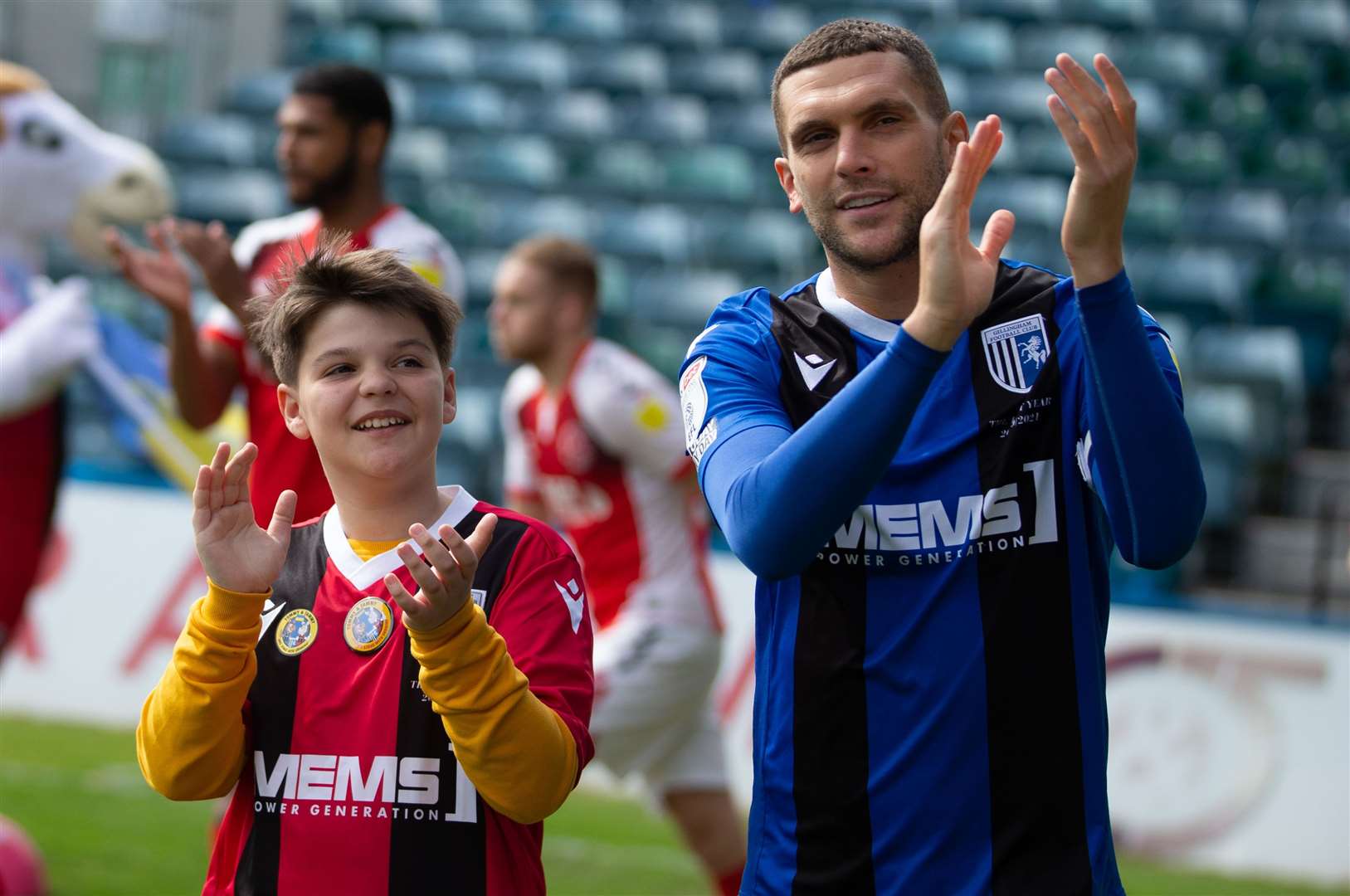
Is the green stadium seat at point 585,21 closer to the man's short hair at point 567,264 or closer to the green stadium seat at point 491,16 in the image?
the green stadium seat at point 491,16

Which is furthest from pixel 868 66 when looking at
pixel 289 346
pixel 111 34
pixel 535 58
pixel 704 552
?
pixel 111 34

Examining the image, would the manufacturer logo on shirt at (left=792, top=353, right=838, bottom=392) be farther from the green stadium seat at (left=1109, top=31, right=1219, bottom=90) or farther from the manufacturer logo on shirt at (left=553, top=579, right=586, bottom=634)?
the green stadium seat at (left=1109, top=31, right=1219, bottom=90)

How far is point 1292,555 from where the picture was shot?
8359 mm

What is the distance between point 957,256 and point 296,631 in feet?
3.36

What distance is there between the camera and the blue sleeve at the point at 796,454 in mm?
1814

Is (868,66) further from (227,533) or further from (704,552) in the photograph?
(704,552)

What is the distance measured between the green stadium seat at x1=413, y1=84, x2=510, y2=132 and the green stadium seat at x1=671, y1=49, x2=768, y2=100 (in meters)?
1.37

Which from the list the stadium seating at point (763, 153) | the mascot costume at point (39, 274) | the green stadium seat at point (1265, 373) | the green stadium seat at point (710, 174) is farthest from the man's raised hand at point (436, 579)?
the green stadium seat at point (710, 174)

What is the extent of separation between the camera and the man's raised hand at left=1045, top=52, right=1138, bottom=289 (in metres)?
1.84

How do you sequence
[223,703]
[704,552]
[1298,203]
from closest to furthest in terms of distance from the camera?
1. [223,703]
2. [704,552]
3. [1298,203]

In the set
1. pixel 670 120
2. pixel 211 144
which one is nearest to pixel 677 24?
pixel 670 120

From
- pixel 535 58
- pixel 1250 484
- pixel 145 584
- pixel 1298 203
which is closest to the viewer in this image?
pixel 145 584

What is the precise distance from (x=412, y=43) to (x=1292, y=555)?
7867 mm

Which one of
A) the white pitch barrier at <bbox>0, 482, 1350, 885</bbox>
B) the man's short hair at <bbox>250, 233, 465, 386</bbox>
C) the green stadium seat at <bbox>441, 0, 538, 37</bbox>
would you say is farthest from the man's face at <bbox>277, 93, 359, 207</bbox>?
the green stadium seat at <bbox>441, 0, 538, 37</bbox>
